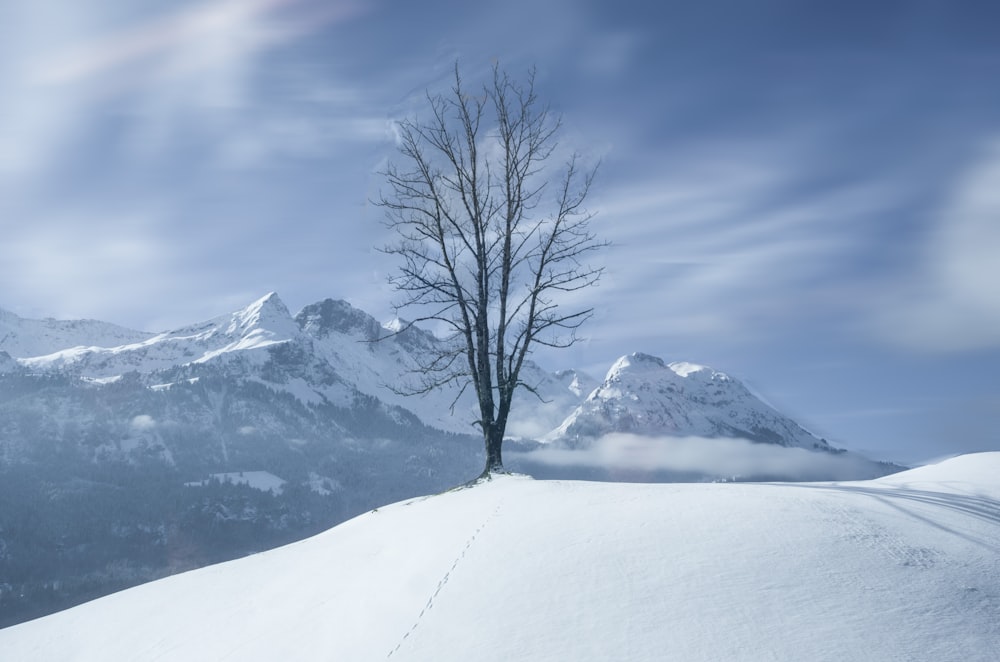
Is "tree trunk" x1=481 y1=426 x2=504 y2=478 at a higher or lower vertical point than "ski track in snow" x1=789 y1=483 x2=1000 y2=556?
higher

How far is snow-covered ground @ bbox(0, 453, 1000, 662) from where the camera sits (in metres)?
6.38

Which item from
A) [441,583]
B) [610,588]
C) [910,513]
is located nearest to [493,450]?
[441,583]

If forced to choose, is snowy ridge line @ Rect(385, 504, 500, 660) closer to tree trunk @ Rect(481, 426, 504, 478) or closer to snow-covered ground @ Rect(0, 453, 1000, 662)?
snow-covered ground @ Rect(0, 453, 1000, 662)

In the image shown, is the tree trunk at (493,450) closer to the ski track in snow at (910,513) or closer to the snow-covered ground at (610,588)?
the snow-covered ground at (610,588)

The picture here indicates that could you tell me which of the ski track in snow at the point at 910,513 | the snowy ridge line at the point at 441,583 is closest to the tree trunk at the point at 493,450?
the snowy ridge line at the point at 441,583

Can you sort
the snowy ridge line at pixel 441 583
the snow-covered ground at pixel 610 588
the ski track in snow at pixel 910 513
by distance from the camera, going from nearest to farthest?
the snow-covered ground at pixel 610 588
the snowy ridge line at pixel 441 583
the ski track in snow at pixel 910 513

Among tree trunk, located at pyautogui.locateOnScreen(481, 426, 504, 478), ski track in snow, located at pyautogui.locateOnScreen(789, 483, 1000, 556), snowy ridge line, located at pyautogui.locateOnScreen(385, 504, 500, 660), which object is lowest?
snowy ridge line, located at pyautogui.locateOnScreen(385, 504, 500, 660)

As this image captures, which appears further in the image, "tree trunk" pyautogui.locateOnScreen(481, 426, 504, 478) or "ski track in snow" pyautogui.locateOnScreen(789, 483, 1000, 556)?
"tree trunk" pyautogui.locateOnScreen(481, 426, 504, 478)

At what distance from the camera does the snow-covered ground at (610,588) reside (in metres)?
6.38

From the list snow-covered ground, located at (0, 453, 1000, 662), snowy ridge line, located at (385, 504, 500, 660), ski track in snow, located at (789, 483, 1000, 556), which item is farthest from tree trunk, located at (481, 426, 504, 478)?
ski track in snow, located at (789, 483, 1000, 556)

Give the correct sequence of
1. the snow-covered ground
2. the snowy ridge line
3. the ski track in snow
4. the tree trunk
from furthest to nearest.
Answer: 1. the tree trunk
2. the ski track in snow
3. the snowy ridge line
4. the snow-covered ground

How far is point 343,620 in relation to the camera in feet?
26.0

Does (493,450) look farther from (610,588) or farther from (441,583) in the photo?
(610,588)

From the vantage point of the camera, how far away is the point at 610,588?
7.21 metres
